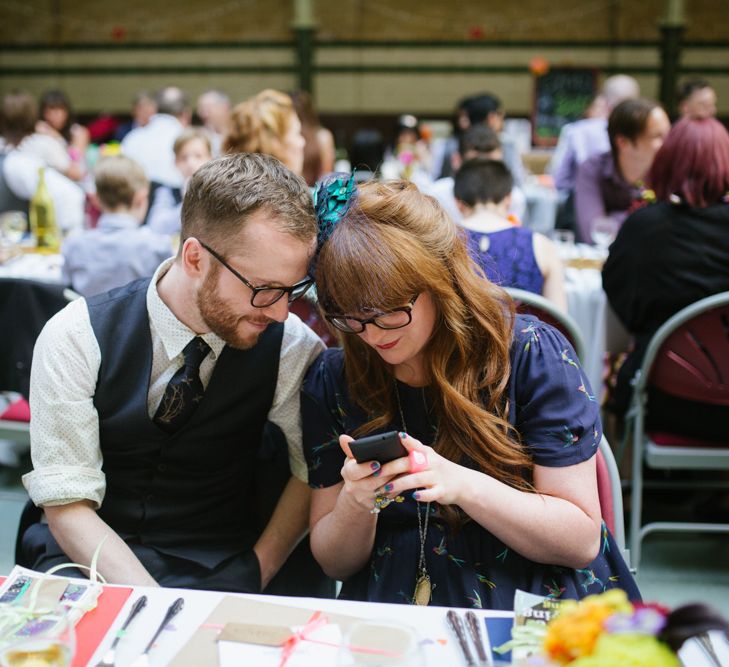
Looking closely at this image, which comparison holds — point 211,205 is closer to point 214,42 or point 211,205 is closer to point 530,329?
point 530,329

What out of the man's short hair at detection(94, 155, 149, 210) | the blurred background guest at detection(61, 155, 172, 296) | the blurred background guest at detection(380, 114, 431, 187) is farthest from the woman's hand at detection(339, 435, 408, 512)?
the blurred background guest at detection(380, 114, 431, 187)

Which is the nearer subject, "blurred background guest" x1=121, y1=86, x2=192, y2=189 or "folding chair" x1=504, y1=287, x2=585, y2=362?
"folding chair" x1=504, y1=287, x2=585, y2=362

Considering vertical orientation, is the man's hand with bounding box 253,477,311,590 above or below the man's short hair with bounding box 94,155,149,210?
below

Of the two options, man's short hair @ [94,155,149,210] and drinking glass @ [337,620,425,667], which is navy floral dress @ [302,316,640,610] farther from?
man's short hair @ [94,155,149,210]

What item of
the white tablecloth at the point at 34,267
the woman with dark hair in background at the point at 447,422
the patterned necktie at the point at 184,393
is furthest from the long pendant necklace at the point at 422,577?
the white tablecloth at the point at 34,267

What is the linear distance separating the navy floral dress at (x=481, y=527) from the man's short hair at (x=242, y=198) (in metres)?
0.34

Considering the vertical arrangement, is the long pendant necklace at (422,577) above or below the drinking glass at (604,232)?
above

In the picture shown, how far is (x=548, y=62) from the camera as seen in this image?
11.3 meters

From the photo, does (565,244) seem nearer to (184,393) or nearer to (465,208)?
(465,208)

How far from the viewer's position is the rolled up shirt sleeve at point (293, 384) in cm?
172

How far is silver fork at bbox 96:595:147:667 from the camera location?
109 centimetres

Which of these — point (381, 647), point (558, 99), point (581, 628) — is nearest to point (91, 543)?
point (381, 647)

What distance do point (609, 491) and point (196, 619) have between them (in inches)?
32.0

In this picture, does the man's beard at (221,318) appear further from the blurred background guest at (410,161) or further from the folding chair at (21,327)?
the blurred background guest at (410,161)
